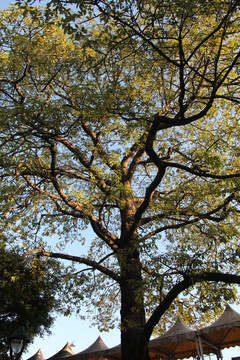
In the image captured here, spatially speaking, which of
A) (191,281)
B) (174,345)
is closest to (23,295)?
(174,345)

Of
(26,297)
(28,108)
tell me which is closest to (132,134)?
(28,108)

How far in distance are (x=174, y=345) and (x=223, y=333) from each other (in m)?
2.39

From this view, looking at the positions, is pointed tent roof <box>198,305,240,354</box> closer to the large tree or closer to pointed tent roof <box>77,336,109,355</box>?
the large tree

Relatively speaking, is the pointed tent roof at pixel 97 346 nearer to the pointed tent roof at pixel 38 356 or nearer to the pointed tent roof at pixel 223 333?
the pointed tent roof at pixel 223 333

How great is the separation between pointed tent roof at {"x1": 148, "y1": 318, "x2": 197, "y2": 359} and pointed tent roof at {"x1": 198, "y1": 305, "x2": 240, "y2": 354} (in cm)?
52

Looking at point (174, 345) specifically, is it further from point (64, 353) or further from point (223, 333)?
point (64, 353)

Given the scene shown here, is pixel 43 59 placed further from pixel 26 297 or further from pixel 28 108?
pixel 26 297

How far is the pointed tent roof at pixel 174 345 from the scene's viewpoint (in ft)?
31.6

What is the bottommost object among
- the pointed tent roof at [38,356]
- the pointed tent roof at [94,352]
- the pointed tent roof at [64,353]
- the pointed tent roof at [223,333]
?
the pointed tent roof at [223,333]

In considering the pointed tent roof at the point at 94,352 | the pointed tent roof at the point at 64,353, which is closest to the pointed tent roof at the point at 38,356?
the pointed tent roof at the point at 64,353

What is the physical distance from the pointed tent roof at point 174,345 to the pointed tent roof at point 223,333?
0.52 m


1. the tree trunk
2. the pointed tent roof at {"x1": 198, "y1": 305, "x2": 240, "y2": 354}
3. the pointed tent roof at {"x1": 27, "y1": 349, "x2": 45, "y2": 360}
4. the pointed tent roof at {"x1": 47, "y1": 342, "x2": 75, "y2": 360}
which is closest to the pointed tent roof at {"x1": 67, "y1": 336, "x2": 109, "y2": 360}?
the pointed tent roof at {"x1": 47, "y1": 342, "x2": 75, "y2": 360}

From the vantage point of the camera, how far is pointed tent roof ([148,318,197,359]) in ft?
31.6

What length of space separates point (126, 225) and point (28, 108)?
4.50 metres
